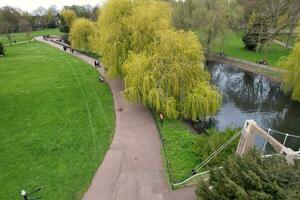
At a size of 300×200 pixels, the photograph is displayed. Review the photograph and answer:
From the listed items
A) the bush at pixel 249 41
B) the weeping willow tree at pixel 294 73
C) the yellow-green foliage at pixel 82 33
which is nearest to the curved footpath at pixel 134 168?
the weeping willow tree at pixel 294 73

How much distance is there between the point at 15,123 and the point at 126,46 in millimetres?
11677

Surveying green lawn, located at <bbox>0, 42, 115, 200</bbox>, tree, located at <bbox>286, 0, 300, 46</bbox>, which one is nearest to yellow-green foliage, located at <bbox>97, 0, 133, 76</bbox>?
green lawn, located at <bbox>0, 42, 115, 200</bbox>

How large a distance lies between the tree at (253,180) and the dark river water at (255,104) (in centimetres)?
1228

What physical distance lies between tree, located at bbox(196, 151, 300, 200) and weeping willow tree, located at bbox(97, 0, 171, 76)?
642 inches

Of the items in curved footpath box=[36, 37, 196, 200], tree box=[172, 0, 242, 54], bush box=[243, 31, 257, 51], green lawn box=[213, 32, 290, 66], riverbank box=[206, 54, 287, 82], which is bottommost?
Result: curved footpath box=[36, 37, 196, 200]

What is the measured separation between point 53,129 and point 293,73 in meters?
21.7

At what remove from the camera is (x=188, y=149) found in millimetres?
17016

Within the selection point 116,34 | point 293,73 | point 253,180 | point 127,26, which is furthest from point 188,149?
point 293,73

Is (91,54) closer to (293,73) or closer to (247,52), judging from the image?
(247,52)

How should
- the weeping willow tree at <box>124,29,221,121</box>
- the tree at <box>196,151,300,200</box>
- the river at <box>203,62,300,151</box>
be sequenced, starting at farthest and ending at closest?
1. the river at <box>203,62,300,151</box>
2. the weeping willow tree at <box>124,29,221,121</box>
3. the tree at <box>196,151,300,200</box>

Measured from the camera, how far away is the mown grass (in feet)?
49.5

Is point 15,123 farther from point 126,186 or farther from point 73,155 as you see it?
point 126,186

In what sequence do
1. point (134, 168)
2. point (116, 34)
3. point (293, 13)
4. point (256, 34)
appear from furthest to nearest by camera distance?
1. point (256, 34)
2. point (293, 13)
3. point (116, 34)
4. point (134, 168)

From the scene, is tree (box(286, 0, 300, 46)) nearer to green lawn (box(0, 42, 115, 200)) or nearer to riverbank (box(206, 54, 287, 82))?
riverbank (box(206, 54, 287, 82))
